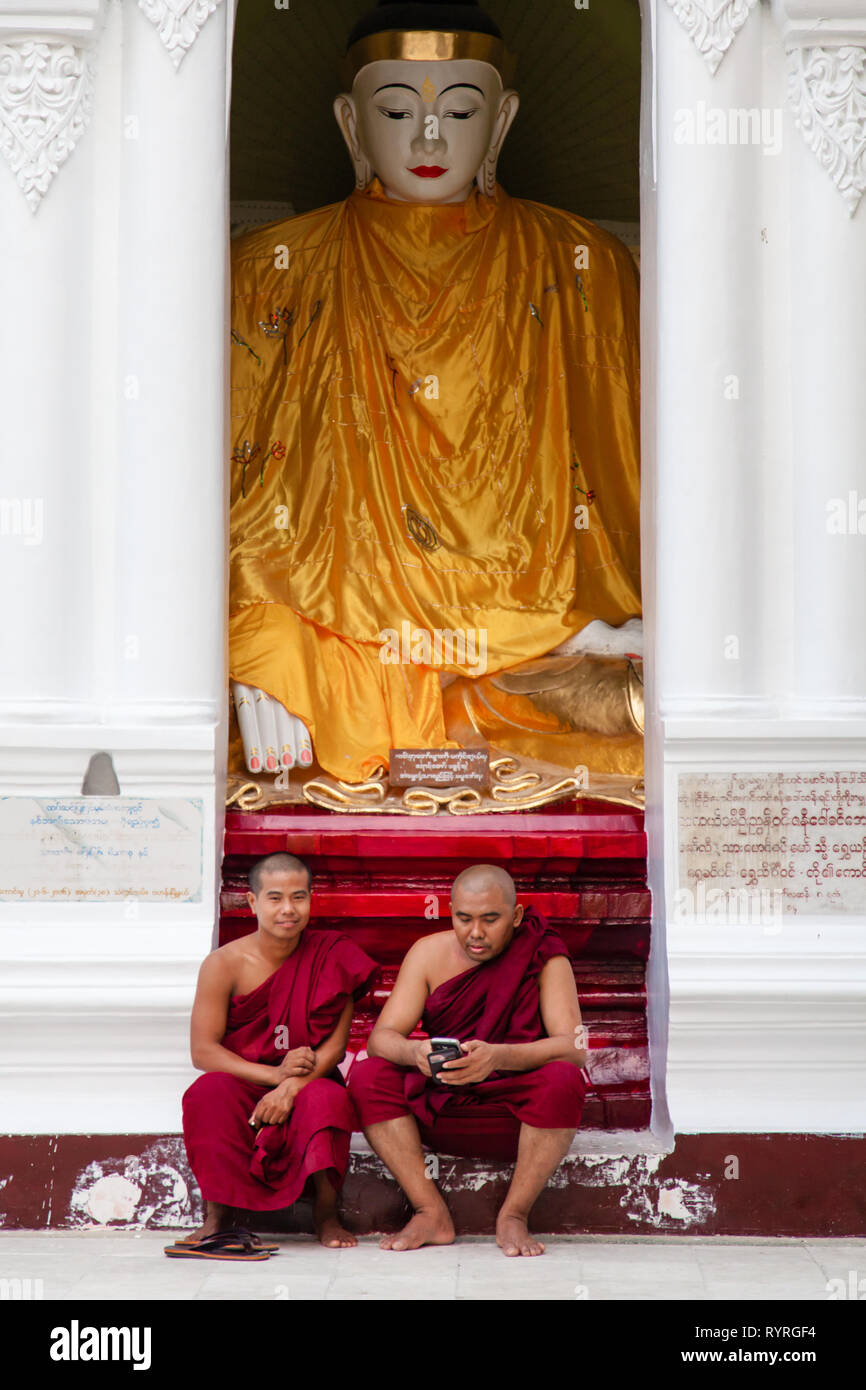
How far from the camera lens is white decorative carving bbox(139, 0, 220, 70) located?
19.7 feet

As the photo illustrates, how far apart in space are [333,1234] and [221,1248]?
337 millimetres

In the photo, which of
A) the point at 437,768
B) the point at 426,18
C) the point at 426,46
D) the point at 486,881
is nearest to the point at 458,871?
the point at 437,768

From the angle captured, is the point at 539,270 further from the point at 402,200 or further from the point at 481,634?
the point at 481,634

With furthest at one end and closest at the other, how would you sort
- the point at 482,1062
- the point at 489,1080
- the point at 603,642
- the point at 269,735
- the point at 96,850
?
1. the point at 603,642
2. the point at 269,735
3. the point at 96,850
4. the point at 489,1080
5. the point at 482,1062

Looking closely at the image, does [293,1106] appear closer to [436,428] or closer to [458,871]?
[458,871]

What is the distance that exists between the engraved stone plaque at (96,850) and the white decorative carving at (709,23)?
3.05 meters

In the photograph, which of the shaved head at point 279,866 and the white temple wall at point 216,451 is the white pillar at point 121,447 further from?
the shaved head at point 279,866

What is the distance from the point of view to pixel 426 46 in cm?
775

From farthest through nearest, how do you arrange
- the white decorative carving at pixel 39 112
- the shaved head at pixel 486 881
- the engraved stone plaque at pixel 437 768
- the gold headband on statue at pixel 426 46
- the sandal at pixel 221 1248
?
the gold headband on statue at pixel 426 46
the engraved stone plaque at pixel 437 768
the white decorative carving at pixel 39 112
the shaved head at pixel 486 881
the sandal at pixel 221 1248

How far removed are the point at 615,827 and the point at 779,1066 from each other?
1.04 meters

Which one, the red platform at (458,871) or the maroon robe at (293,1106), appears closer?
the maroon robe at (293,1106)

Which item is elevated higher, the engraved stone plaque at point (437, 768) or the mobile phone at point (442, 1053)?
the engraved stone plaque at point (437, 768)

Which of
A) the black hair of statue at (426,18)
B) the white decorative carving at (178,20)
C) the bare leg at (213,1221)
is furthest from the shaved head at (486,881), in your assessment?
the black hair of statue at (426,18)

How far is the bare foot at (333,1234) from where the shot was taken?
5.20 m
